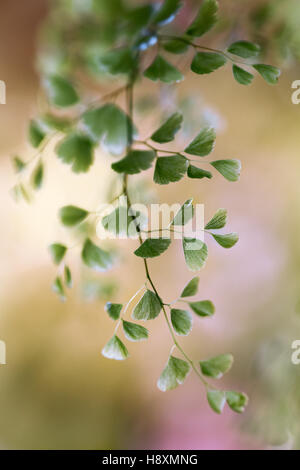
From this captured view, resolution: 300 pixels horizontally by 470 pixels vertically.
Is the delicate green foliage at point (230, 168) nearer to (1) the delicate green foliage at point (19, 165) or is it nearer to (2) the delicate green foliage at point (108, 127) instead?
(2) the delicate green foliage at point (108, 127)

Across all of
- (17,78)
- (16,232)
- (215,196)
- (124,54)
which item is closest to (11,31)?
(17,78)

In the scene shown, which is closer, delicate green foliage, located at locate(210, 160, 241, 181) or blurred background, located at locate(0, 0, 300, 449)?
delicate green foliage, located at locate(210, 160, 241, 181)

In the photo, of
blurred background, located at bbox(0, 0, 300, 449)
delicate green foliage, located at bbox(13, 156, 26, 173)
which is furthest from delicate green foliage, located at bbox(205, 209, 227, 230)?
blurred background, located at bbox(0, 0, 300, 449)

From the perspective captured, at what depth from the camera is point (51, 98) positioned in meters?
0.54

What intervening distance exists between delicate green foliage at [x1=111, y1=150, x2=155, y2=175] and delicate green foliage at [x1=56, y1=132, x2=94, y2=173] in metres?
0.12

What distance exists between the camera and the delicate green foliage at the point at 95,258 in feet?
1.75

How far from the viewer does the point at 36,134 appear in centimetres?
56

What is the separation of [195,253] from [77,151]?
248 millimetres

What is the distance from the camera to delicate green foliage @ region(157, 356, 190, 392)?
413mm

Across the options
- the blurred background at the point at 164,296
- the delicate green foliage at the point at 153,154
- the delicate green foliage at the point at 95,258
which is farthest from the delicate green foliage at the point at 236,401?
the blurred background at the point at 164,296

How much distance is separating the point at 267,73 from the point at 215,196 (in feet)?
2.83

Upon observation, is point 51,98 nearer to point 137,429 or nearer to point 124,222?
point 124,222

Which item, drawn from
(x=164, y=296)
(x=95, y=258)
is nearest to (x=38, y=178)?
(x=95, y=258)

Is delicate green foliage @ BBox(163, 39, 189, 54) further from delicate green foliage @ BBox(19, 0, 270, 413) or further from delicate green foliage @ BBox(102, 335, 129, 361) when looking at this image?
delicate green foliage @ BBox(102, 335, 129, 361)
